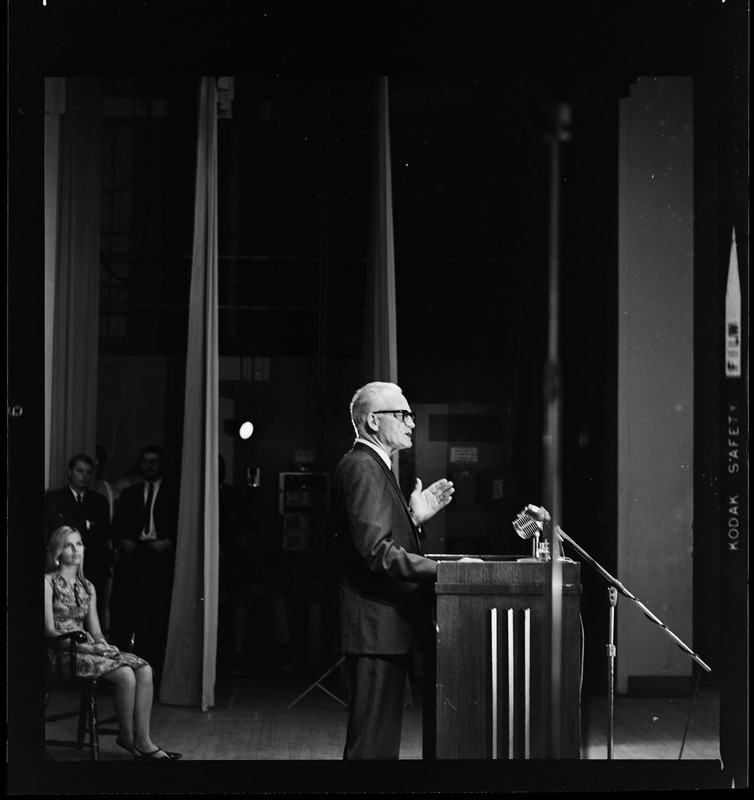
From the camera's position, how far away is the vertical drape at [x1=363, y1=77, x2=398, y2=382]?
5.85 meters

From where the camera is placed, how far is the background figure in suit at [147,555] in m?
5.76

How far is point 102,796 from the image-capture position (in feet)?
16.7

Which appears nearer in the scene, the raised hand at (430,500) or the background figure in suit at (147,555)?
the raised hand at (430,500)

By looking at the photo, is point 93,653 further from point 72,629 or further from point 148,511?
point 148,511

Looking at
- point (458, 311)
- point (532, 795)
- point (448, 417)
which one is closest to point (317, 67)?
point (458, 311)

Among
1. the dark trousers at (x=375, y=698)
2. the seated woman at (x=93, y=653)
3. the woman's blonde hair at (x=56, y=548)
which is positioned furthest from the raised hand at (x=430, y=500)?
the woman's blonde hair at (x=56, y=548)

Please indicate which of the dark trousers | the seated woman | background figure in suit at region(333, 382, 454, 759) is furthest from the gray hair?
the seated woman

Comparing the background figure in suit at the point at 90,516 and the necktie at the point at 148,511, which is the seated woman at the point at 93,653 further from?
the necktie at the point at 148,511

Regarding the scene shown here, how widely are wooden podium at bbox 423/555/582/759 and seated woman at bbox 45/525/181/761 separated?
1.49m

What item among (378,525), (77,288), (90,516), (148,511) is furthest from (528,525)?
(77,288)

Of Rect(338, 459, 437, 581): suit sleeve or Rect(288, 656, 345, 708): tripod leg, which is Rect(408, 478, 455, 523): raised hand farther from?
Rect(288, 656, 345, 708): tripod leg

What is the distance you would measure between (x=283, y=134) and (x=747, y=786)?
13.0 ft

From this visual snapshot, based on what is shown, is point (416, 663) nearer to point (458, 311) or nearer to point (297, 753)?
point (297, 753)

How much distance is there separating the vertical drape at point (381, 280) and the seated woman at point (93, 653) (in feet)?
5.75
